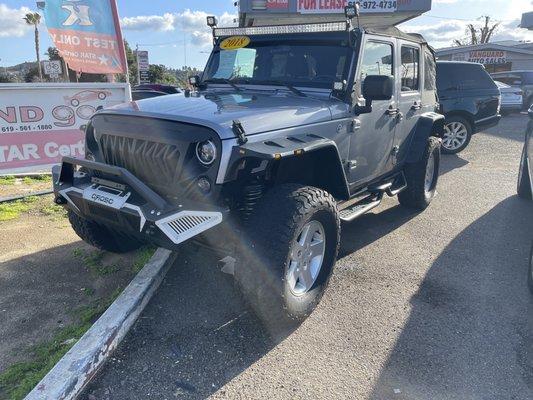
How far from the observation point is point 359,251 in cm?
467

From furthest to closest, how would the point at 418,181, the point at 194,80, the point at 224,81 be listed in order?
the point at 418,181
the point at 194,80
the point at 224,81

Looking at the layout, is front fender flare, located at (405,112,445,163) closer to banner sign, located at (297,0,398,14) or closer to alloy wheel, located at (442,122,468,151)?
banner sign, located at (297,0,398,14)

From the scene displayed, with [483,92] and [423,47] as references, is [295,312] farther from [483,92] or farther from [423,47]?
[483,92]

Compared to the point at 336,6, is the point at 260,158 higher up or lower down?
Result: lower down

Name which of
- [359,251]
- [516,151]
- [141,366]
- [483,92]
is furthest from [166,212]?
[516,151]

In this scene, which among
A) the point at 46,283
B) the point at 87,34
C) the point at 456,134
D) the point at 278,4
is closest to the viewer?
the point at 46,283

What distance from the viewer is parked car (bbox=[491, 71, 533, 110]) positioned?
59.8ft

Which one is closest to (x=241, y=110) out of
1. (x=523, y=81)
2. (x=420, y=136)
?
(x=420, y=136)

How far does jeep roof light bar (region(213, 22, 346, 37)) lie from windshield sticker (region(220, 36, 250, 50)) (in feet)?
0.15

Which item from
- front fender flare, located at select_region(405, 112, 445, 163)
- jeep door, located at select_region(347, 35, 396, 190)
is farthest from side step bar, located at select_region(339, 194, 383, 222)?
front fender flare, located at select_region(405, 112, 445, 163)

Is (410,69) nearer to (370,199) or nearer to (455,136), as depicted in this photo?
(370,199)

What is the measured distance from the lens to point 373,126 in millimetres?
4336

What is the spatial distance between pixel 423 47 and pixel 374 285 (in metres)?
3.33

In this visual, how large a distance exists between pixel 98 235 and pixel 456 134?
26.7 ft
